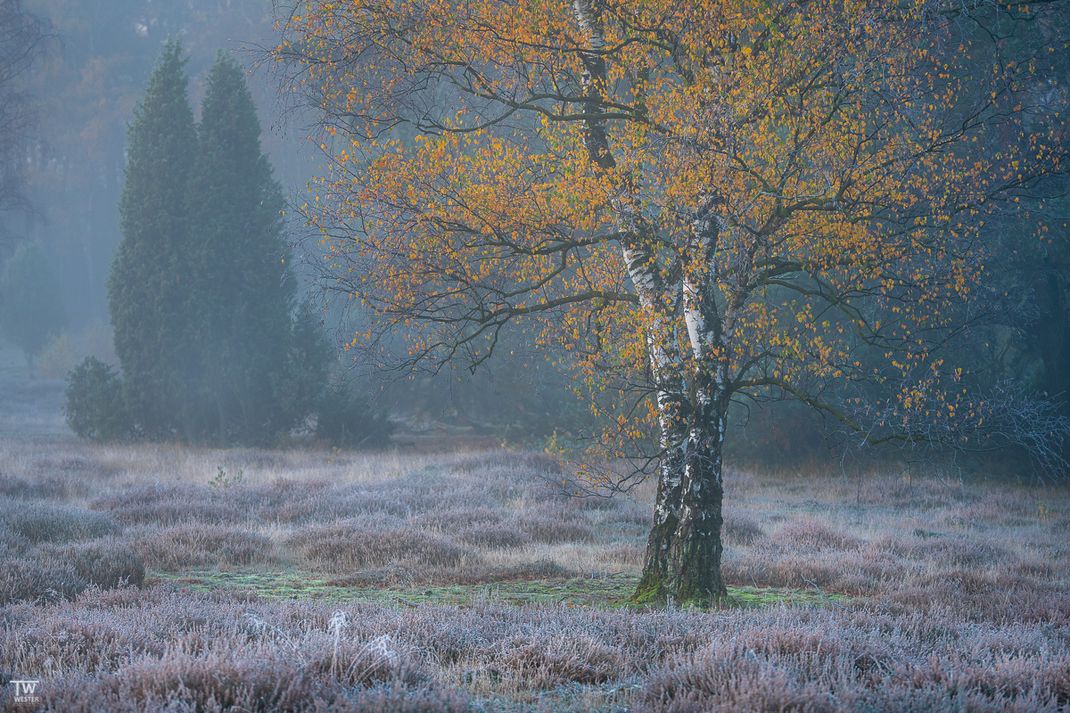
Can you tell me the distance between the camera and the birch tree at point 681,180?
810cm

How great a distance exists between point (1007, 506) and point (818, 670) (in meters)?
13.4

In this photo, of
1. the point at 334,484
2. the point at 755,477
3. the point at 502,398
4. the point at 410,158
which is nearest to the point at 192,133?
the point at 502,398

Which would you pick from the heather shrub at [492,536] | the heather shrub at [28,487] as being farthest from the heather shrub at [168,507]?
the heather shrub at [492,536]

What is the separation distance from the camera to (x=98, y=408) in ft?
85.3

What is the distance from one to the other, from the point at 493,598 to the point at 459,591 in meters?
1.10

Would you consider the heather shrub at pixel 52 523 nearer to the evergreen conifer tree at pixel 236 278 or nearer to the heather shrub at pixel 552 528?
the heather shrub at pixel 552 528

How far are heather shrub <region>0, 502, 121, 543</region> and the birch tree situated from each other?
4.97 metres

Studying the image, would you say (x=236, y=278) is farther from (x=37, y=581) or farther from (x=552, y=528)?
(x=37, y=581)

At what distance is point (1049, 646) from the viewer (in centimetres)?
608

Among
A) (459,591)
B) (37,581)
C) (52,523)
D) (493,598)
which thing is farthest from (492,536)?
(37,581)

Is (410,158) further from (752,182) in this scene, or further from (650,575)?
(650,575)

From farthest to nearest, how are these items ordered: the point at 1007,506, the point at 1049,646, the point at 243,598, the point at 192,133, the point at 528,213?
1. the point at 192,133
2. the point at 1007,506
3. the point at 528,213
4. the point at 243,598
5. the point at 1049,646

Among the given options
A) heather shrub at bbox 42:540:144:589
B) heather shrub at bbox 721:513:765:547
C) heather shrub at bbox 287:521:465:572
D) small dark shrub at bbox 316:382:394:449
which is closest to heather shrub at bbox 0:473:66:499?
heather shrub at bbox 287:521:465:572

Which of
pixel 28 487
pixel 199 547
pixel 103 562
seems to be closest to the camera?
pixel 103 562
